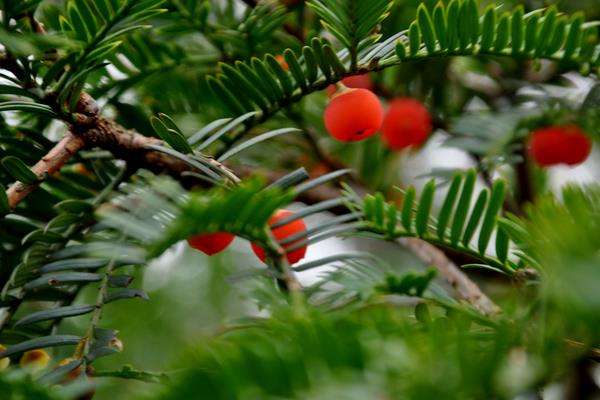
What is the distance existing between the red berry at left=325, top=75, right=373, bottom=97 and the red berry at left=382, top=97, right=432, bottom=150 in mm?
45

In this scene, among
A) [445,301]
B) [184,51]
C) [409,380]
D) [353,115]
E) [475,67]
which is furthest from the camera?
[475,67]

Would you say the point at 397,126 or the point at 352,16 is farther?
the point at 397,126

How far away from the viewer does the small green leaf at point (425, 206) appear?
0.45 meters

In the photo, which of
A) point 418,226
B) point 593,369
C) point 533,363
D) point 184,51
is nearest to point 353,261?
point 418,226

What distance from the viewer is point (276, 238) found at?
1.48ft

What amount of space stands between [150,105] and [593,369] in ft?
1.89

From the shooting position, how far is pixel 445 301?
42 cm

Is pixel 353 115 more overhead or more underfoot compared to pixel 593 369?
more overhead

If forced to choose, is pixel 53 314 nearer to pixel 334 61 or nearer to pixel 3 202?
pixel 3 202

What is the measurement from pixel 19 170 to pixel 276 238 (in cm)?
18

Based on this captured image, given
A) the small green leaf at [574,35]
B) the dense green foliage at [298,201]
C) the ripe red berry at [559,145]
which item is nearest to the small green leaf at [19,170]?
the dense green foliage at [298,201]

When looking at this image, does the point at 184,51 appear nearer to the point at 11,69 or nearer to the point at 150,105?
the point at 150,105

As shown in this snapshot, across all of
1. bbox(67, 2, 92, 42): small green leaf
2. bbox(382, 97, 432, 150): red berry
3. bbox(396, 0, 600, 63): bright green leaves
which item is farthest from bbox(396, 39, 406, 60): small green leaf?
bbox(382, 97, 432, 150): red berry

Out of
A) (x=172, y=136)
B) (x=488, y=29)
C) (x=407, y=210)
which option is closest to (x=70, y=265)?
(x=172, y=136)
